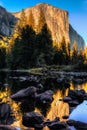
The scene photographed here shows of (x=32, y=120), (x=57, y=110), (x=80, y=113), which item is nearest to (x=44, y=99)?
(x=57, y=110)

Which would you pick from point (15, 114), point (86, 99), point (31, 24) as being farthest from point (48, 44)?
point (15, 114)

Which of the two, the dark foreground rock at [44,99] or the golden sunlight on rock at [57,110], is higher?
the dark foreground rock at [44,99]

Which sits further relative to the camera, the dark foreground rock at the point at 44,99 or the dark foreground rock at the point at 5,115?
the dark foreground rock at the point at 44,99

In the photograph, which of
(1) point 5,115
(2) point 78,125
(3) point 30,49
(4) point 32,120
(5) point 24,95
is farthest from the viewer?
(3) point 30,49

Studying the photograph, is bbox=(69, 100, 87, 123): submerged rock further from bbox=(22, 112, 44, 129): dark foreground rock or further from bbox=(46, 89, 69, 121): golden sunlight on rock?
bbox=(22, 112, 44, 129): dark foreground rock

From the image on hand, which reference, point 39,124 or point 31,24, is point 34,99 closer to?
point 39,124

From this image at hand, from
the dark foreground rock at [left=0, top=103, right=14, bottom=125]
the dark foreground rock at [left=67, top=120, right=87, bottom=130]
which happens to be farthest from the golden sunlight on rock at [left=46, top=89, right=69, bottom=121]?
the dark foreground rock at [left=0, top=103, right=14, bottom=125]

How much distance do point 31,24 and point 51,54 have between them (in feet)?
38.0

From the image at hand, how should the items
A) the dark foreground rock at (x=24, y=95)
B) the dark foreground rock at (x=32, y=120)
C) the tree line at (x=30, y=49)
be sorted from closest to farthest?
the dark foreground rock at (x=32, y=120) < the dark foreground rock at (x=24, y=95) < the tree line at (x=30, y=49)

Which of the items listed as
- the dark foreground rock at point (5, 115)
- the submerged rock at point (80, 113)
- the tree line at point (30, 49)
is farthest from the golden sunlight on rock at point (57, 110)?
the tree line at point (30, 49)

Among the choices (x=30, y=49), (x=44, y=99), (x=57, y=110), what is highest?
(x=30, y=49)

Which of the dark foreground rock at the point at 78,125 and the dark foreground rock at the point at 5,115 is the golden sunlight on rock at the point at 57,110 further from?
the dark foreground rock at the point at 5,115

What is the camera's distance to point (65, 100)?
21234 millimetres

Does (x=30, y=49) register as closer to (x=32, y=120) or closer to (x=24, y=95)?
(x=24, y=95)
